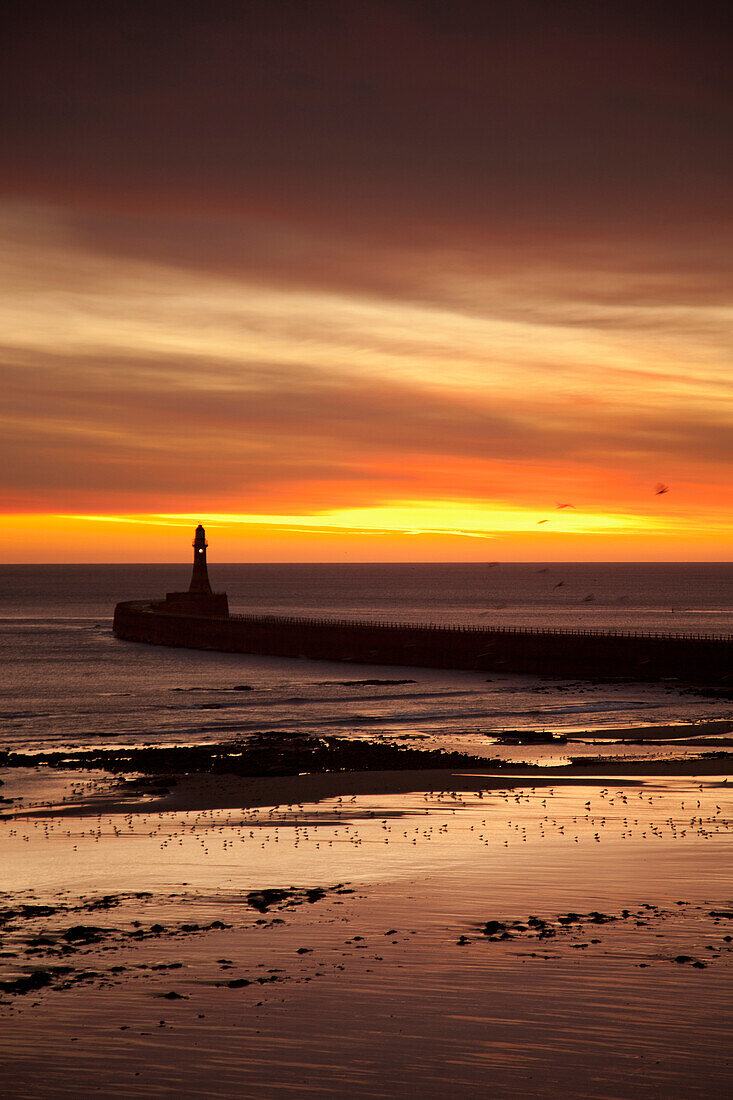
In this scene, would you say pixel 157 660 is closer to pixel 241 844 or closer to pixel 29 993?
pixel 241 844

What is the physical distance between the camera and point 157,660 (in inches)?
3452

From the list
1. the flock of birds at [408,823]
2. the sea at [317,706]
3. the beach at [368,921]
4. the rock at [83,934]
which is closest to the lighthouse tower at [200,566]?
the sea at [317,706]

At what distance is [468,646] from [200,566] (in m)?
44.3

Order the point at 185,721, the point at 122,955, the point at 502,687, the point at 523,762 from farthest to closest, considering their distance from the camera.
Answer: the point at 502,687 → the point at 185,721 → the point at 523,762 → the point at 122,955

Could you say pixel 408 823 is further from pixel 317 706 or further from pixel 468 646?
pixel 468 646

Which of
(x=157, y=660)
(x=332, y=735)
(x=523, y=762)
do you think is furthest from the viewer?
(x=157, y=660)

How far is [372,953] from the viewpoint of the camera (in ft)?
46.7

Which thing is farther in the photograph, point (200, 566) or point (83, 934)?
point (200, 566)

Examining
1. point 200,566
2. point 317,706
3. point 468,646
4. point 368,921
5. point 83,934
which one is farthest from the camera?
point 200,566

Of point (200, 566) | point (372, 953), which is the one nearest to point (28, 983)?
point (372, 953)

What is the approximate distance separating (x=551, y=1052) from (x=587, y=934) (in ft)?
12.5

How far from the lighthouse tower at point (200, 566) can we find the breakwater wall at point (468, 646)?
21.0ft

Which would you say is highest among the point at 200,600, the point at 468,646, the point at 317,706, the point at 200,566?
the point at 200,566

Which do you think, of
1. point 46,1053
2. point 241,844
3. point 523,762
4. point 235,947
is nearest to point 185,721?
point 523,762
